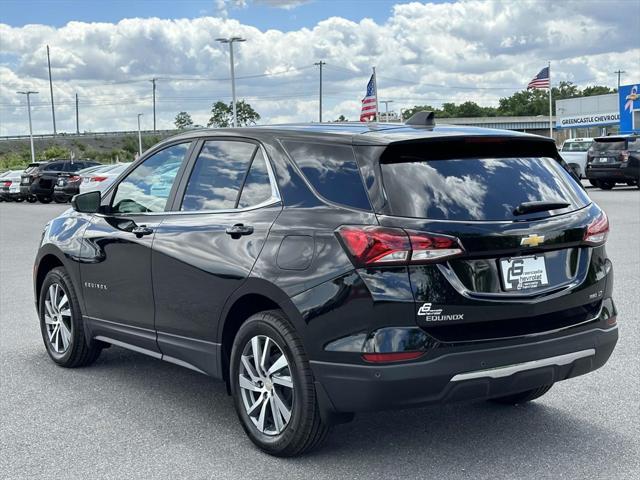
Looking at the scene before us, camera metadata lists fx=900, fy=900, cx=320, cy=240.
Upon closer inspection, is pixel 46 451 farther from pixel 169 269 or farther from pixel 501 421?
pixel 501 421

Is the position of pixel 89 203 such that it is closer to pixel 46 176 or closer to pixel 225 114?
pixel 46 176

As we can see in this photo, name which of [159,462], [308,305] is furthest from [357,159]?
[159,462]

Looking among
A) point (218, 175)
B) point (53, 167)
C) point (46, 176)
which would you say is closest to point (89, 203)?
point (218, 175)

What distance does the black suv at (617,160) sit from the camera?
29656 millimetres

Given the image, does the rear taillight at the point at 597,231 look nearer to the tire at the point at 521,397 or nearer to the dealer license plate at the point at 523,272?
the dealer license plate at the point at 523,272

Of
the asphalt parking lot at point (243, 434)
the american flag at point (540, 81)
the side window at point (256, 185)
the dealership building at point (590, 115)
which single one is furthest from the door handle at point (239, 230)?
the dealership building at point (590, 115)

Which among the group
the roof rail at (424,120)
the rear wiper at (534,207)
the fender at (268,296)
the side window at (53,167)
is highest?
the roof rail at (424,120)

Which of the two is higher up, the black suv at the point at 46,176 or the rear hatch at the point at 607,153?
the rear hatch at the point at 607,153

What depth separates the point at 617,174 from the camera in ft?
97.4

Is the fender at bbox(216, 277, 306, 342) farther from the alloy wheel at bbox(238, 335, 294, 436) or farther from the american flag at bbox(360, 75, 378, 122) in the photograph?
the american flag at bbox(360, 75, 378, 122)

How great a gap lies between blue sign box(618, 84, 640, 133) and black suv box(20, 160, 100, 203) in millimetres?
39015

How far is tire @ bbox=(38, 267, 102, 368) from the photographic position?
6492mm

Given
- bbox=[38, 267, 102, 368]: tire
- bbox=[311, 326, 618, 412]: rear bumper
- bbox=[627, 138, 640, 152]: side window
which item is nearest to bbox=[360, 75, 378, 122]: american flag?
bbox=[627, 138, 640, 152]: side window

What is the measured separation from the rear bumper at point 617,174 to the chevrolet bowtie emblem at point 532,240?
26.9 metres
